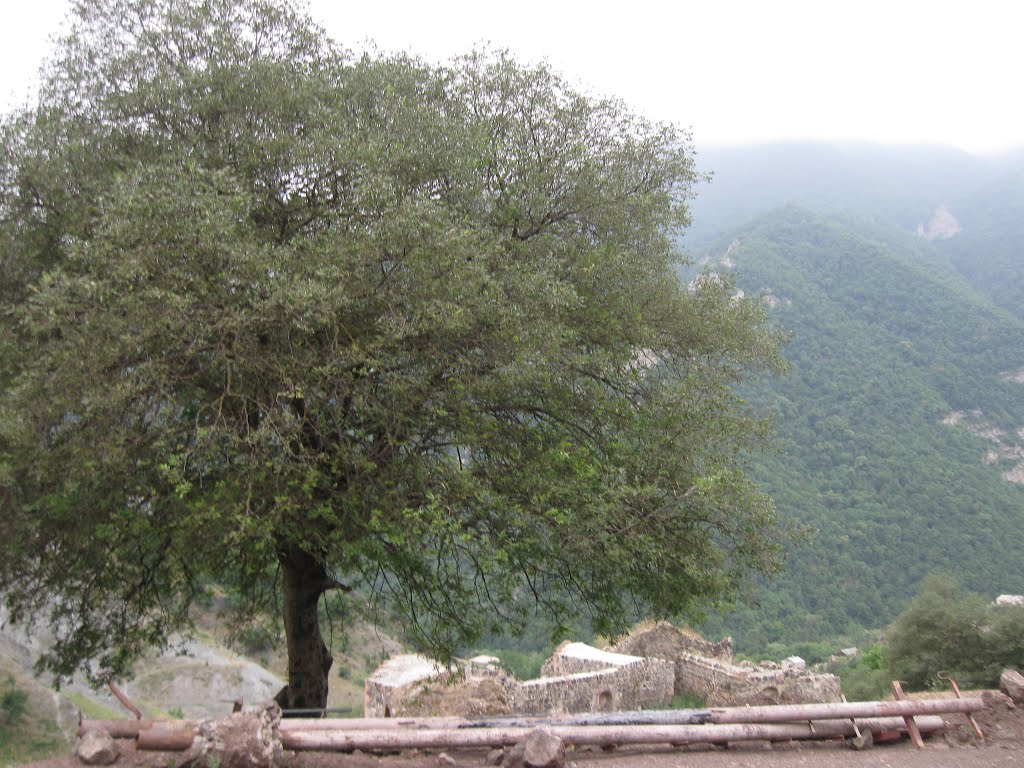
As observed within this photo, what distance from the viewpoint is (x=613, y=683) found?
17422 mm

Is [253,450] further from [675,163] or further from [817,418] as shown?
[817,418]

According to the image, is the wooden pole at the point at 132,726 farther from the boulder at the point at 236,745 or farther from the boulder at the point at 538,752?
the boulder at the point at 538,752

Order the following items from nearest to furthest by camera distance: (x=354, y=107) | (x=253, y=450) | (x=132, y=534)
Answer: (x=253, y=450)
(x=132, y=534)
(x=354, y=107)

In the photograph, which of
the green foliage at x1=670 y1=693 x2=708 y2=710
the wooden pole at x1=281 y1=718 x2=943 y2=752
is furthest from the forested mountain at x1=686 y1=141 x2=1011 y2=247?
the wooden pole at x1=281 y1=718 x2=943 y2=752

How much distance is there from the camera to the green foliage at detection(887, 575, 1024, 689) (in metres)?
13.3

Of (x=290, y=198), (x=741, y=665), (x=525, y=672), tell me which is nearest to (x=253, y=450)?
(x=290, y=198)

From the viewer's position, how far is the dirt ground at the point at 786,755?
6473mm

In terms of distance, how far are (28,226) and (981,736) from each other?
41.8 ft

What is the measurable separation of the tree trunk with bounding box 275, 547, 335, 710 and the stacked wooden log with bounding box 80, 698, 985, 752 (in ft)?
10.9

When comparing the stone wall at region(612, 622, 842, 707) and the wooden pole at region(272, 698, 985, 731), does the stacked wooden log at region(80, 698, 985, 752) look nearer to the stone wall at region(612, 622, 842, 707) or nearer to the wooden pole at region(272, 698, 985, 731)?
the wooden pole at region(272, 698, 985, 731)

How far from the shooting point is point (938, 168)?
146 meters

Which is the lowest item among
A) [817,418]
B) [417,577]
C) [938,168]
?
[417,577]

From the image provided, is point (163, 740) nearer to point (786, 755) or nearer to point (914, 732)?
point (786, 755)

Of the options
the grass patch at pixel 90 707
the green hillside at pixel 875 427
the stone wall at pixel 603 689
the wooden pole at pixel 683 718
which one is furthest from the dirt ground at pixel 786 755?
the green hillside at pixel 875 427
